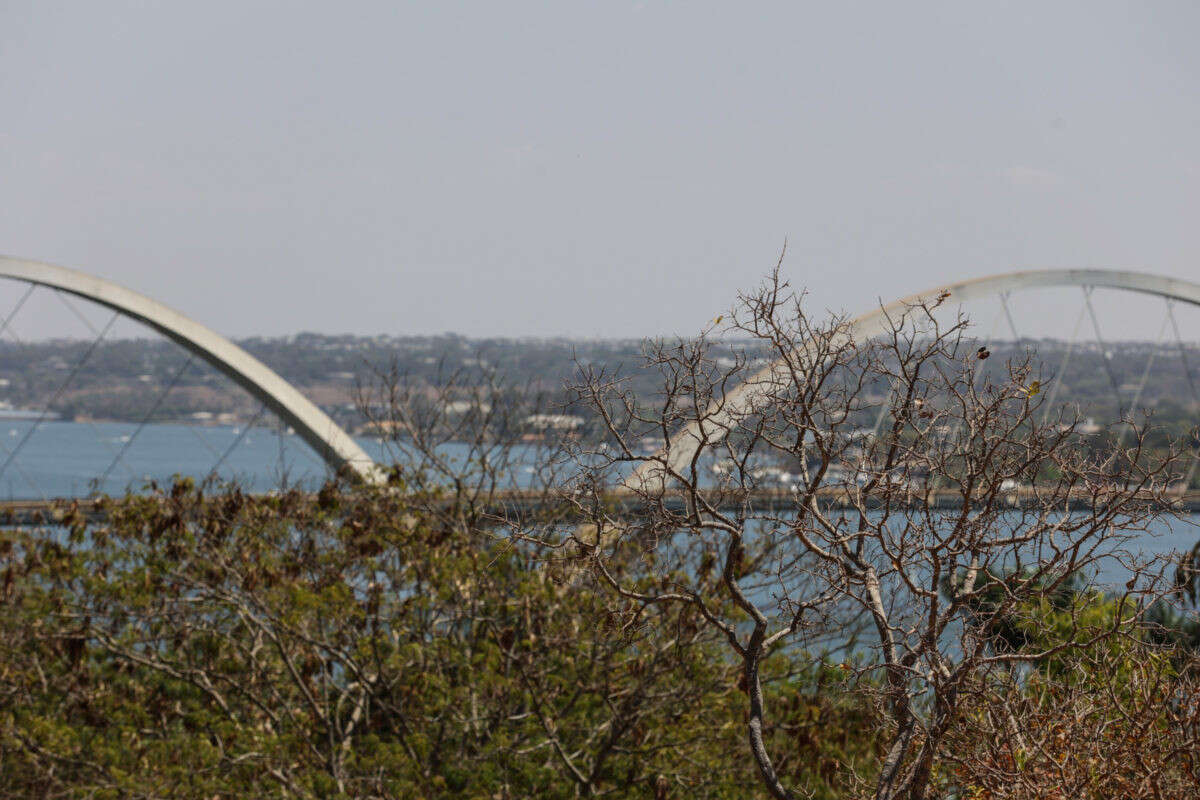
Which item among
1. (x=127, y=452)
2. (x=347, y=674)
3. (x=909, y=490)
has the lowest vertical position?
(x=347, y=674)

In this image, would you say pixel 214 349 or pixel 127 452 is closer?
pixel 214 349

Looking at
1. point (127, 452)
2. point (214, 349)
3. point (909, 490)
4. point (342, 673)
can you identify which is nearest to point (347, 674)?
point (342, 673)

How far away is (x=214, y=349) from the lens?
26.1m

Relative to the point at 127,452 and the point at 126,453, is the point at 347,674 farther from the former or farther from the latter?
the point at 127,452

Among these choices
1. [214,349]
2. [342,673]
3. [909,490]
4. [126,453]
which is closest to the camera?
[909,490]

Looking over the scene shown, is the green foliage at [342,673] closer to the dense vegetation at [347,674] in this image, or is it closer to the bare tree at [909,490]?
the dense vegetation at [347,674]

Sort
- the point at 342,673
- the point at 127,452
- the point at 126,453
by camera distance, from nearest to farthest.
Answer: the point at 342,673 < the point at 126,453 < the point at 127,452

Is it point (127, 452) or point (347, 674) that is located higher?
point (127, 452)

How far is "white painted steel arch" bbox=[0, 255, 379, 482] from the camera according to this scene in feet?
76.6

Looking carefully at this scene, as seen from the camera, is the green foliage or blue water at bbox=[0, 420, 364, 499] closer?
the green foliage

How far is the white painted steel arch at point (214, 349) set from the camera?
23344 mm

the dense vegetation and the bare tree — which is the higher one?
the bare tree

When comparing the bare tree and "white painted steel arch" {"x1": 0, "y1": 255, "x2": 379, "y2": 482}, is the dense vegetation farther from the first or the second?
"white painted steel arch" {"x1": 0, "y1": 255, "x2": 379, "y2": 482}

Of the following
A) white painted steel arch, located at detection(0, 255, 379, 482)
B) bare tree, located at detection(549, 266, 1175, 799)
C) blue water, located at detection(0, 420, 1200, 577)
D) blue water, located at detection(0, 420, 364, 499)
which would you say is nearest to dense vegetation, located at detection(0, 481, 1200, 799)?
blue water, located at detection(0, 420, 1200, 577)
